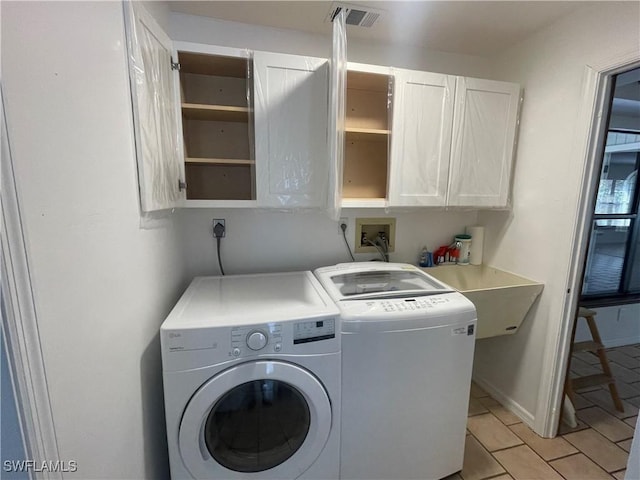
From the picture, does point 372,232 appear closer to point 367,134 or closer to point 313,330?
point 367,134

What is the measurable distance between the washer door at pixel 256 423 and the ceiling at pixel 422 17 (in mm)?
1700

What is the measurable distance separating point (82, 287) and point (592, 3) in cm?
238

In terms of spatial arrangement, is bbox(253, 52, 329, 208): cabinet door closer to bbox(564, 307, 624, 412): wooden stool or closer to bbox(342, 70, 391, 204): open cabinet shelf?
bbox(342, 70, 391, 204): open cabinet shelf

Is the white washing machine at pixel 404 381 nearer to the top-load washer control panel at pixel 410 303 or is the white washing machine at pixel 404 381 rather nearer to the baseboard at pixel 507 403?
the top-load washer control panel at pixel 410 303

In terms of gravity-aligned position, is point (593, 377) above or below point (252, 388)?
below

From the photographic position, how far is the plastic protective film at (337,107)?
1190 mm

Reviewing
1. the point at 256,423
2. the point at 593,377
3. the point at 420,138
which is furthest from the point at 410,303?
the point at 593,377

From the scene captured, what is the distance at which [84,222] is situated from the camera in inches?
29.4

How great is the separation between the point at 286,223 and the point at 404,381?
1.10 m

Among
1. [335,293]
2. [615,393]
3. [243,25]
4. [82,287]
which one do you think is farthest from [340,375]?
[615,393]

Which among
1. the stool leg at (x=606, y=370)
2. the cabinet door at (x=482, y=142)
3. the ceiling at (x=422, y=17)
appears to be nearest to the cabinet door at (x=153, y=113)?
the ceiling at (x=422, y=17)

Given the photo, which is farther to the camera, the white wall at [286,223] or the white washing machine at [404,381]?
the white wall at [286,223]

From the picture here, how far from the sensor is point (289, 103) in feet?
4.88

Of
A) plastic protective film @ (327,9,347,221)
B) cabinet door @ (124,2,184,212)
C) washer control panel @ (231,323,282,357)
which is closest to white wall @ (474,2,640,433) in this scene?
plastic protective film @ (327,9,347,221)
